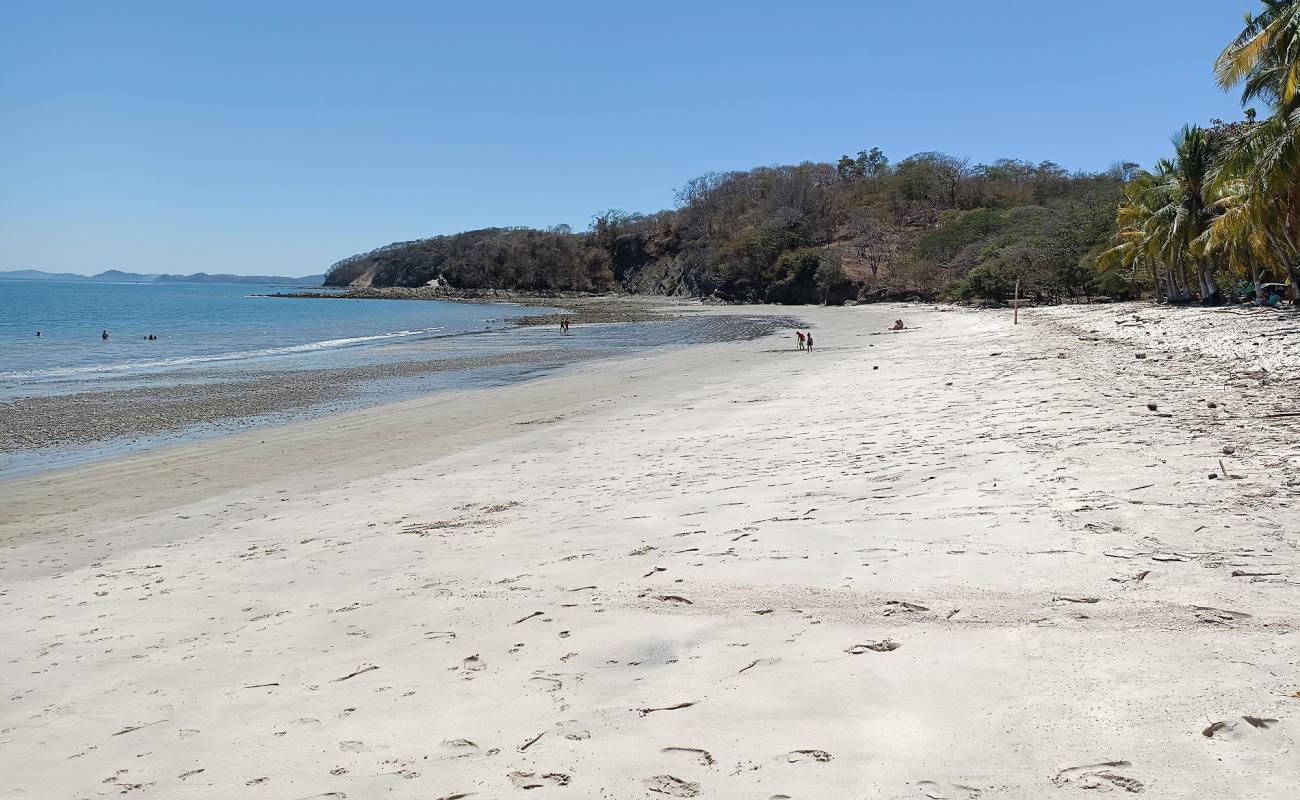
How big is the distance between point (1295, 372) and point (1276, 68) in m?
9.58

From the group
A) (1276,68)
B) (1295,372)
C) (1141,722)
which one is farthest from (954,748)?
(1276,68)

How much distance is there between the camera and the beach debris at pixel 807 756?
3.00 meters

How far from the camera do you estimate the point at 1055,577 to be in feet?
15.1

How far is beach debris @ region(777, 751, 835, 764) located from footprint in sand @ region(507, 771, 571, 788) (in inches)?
32.7

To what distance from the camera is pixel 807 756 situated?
3.02m

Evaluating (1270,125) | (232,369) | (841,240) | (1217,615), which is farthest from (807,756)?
(841,240)

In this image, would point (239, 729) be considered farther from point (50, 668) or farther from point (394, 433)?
point (394, 433)

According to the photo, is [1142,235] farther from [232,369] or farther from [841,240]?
[841,240]

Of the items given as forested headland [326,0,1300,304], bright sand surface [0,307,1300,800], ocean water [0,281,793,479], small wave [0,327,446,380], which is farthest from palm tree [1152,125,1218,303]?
small wave [0,327,446,380]

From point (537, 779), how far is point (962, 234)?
74.8 m

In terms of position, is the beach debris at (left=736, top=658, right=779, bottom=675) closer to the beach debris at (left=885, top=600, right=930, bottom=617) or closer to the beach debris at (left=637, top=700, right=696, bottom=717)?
the beach debris at (left=637, top=700, right=696, bottom=717)

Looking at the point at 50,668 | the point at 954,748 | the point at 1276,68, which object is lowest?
the point at 50,668

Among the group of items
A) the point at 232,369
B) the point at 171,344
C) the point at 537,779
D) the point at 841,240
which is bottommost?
the point at 537,779

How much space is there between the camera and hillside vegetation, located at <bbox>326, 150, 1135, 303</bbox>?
51938mm
